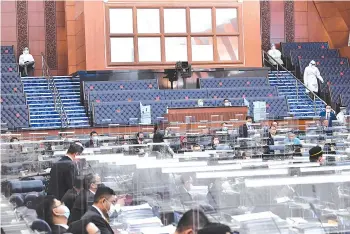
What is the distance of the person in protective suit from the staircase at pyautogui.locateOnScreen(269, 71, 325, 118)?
0.23 meters

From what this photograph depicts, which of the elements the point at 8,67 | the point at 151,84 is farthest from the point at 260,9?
the point at 8,67

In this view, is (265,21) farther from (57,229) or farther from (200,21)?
(57,229)

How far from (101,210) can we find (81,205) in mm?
398

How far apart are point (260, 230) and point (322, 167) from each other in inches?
53.0

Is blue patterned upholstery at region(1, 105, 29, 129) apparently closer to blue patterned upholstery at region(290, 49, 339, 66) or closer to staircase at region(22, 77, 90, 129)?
staircase at region(22, 77, 90, 129)

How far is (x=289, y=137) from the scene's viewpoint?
51.6 feet

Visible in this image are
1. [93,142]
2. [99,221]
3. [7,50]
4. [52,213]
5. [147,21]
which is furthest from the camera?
[7,50]

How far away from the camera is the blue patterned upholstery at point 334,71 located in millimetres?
26250

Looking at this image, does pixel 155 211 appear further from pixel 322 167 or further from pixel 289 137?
pixel 289 137

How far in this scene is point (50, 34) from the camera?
87.8 feet

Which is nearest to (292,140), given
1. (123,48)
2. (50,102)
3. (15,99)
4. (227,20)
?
(50,102)

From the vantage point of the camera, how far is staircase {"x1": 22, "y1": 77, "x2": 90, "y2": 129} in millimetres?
21875

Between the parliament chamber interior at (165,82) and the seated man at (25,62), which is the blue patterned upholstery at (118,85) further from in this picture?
the seated man at (25,62)

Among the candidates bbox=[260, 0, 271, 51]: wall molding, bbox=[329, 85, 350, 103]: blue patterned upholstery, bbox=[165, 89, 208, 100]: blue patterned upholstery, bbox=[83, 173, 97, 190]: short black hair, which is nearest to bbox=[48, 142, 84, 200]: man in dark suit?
Answer: bbox=[83, 173, 97, 190]: short black hair
